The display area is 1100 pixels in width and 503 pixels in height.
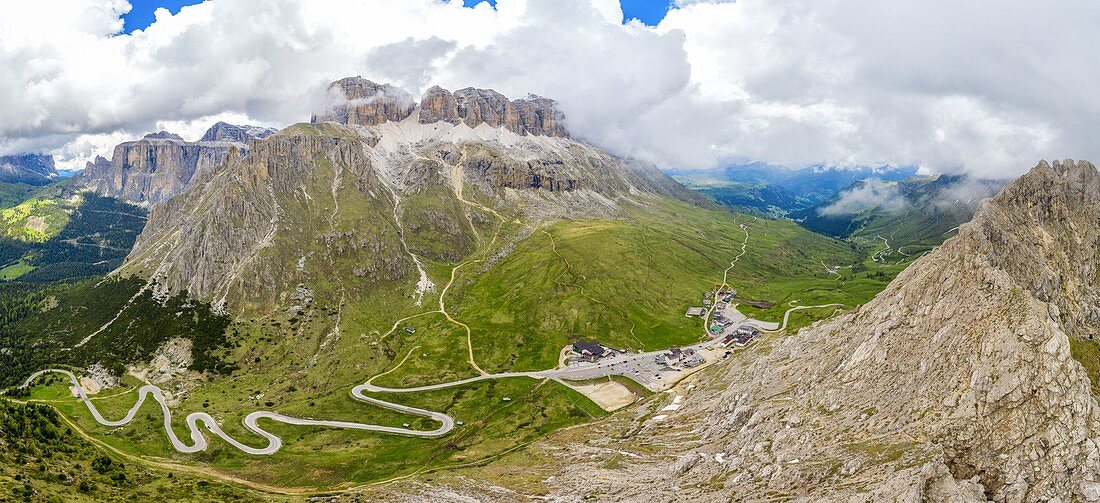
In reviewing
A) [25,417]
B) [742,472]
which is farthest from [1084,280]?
[25,417]

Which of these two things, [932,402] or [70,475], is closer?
[932,402]

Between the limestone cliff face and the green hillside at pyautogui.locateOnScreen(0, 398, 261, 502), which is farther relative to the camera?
the green hillside at pyautogui.locateOnScreen(0, 398, 261, 502)

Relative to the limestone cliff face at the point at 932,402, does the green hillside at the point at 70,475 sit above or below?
below

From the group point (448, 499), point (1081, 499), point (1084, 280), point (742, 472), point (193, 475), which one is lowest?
point (193, 475)

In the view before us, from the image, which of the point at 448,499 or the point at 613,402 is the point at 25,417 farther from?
the point at 613,402

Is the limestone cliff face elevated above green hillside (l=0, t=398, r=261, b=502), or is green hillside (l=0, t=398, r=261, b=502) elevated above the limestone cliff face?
the limestone cliff face

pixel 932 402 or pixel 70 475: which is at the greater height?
pixel 932 402

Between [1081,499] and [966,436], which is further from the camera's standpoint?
[966,436]

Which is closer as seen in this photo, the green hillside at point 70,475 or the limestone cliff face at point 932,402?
the limestone cliff face at point 932,402
